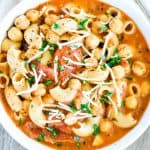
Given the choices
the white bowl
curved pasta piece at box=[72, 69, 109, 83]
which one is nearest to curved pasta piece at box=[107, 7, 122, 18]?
the white bowl

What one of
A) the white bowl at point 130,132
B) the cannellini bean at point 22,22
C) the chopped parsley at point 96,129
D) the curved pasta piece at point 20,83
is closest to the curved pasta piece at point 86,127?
the chopped parsley at point 96,129

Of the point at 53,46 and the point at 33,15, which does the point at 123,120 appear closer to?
the point at 53,46

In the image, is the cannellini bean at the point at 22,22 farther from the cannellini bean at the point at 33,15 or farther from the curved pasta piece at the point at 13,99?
the curved pasta piece at the point at 13,99

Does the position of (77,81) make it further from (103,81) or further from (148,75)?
(148,75)

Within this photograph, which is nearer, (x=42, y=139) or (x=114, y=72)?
(x=114, y=72)

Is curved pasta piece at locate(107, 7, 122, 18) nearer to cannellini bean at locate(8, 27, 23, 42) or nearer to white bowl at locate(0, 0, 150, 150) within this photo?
white bowl at locate(0, 0, 150, 150)

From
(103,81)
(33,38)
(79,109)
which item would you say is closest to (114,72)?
(103,81)

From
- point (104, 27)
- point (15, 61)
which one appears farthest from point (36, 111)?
point (104, 27)
